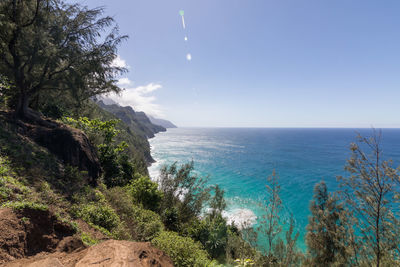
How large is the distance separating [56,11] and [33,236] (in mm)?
13583

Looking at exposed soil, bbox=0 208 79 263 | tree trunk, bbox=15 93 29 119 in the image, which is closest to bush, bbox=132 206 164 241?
exposed soil, bbox=0 208 79 263

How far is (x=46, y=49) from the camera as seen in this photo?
28.6 ft

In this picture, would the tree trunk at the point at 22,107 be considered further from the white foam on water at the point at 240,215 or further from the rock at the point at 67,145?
the white foam on water at the point at 240,215

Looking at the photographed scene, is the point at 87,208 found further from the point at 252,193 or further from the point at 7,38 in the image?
the point at 252,193

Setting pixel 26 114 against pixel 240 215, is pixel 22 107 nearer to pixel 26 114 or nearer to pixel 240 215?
pixel 26 114

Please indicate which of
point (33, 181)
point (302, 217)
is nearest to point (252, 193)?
point (302, 217)

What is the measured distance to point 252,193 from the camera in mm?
40500

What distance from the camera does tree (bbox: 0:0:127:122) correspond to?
8.84 m

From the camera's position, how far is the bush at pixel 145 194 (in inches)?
546

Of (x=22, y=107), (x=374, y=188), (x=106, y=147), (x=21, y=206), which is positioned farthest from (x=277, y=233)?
(x=22, y=107)

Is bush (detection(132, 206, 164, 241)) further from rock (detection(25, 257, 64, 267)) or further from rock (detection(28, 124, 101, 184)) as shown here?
rock (detection(25, 257, 64, 267))

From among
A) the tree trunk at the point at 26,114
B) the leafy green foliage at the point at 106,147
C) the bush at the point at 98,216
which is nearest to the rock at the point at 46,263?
the bush at the point at 98,216

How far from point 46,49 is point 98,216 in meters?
9.49

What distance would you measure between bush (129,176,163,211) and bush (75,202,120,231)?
20.1 ft
